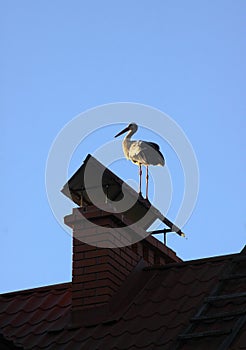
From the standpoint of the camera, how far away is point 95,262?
12719 millimetres

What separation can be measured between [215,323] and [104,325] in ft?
5.70

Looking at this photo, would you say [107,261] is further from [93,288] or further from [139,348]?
[139,348]

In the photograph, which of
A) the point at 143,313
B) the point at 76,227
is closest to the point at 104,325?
the point at 143,313

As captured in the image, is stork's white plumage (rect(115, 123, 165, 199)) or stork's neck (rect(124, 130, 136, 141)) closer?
stork's white plumage (rect(115, 123, 165, 199))

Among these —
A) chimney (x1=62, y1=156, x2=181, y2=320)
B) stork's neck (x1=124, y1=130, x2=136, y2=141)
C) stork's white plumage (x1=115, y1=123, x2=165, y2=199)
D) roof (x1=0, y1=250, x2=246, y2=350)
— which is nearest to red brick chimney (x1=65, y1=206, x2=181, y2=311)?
chimney (x1=62, y1=156, x2=181, y2=320)

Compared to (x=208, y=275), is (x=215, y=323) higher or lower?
lower

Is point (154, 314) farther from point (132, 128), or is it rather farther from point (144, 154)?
point (132, 128)

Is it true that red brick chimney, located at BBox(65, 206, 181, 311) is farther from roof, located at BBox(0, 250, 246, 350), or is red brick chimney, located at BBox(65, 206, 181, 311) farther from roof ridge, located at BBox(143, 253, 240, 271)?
roof ridge, located at BBox(143, 253, 240, 271)

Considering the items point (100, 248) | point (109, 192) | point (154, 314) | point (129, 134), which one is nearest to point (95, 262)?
point (100, 248)

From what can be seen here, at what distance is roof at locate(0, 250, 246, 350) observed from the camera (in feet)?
36.1

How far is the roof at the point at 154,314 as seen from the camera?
36.1 ft

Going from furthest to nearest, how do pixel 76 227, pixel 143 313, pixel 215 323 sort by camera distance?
pixel 76 227 < pixel 143 313 < pixel 215 323

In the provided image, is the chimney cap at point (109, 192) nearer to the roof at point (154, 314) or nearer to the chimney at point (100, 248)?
the chimney at point (100, 248)

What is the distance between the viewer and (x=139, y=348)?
11344 mm
